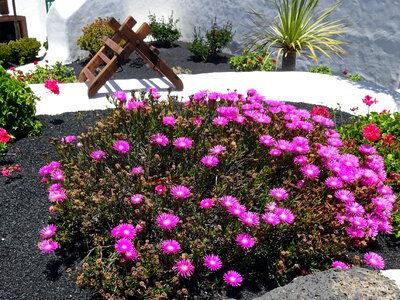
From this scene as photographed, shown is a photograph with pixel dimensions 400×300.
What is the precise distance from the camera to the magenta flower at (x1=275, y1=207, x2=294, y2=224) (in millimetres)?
2521

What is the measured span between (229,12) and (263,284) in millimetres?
8430

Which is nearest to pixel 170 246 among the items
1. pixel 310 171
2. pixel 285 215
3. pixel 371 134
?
pixel 285 215

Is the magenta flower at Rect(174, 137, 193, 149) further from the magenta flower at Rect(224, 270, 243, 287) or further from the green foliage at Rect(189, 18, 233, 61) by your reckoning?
the green foliage at Rect(189, 18, 233, 61)

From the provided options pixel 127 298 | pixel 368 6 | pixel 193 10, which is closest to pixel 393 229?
pixel 127 298

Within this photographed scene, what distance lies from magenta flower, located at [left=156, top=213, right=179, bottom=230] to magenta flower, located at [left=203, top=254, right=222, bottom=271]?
26 centimetres

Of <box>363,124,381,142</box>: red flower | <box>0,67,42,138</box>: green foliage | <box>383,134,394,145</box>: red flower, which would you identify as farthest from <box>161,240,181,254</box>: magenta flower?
<box>0,67,42,138</box>: green foliage

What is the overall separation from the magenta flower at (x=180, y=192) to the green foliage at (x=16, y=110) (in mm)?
2337

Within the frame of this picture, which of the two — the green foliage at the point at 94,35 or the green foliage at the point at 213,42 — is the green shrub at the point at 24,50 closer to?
the green foliage at the point at 94,35

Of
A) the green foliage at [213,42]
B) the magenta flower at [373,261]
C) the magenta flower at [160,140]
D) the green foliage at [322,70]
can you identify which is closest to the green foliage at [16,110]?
the magenta flower at [160,140]

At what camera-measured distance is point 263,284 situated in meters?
2.68

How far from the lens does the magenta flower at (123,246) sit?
2371 mm

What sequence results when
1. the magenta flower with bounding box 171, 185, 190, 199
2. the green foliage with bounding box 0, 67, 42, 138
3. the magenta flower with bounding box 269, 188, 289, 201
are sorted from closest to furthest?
the magenta flower with bounding box 171, 185, 190, 199 < the magenta flower with bounding box 269, 188, 289, 201 < the green foliage with bounding box 0, 67, 42, 138

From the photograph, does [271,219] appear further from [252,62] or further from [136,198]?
[252,62]

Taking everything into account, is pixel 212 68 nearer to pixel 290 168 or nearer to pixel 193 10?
pixel 193 10
